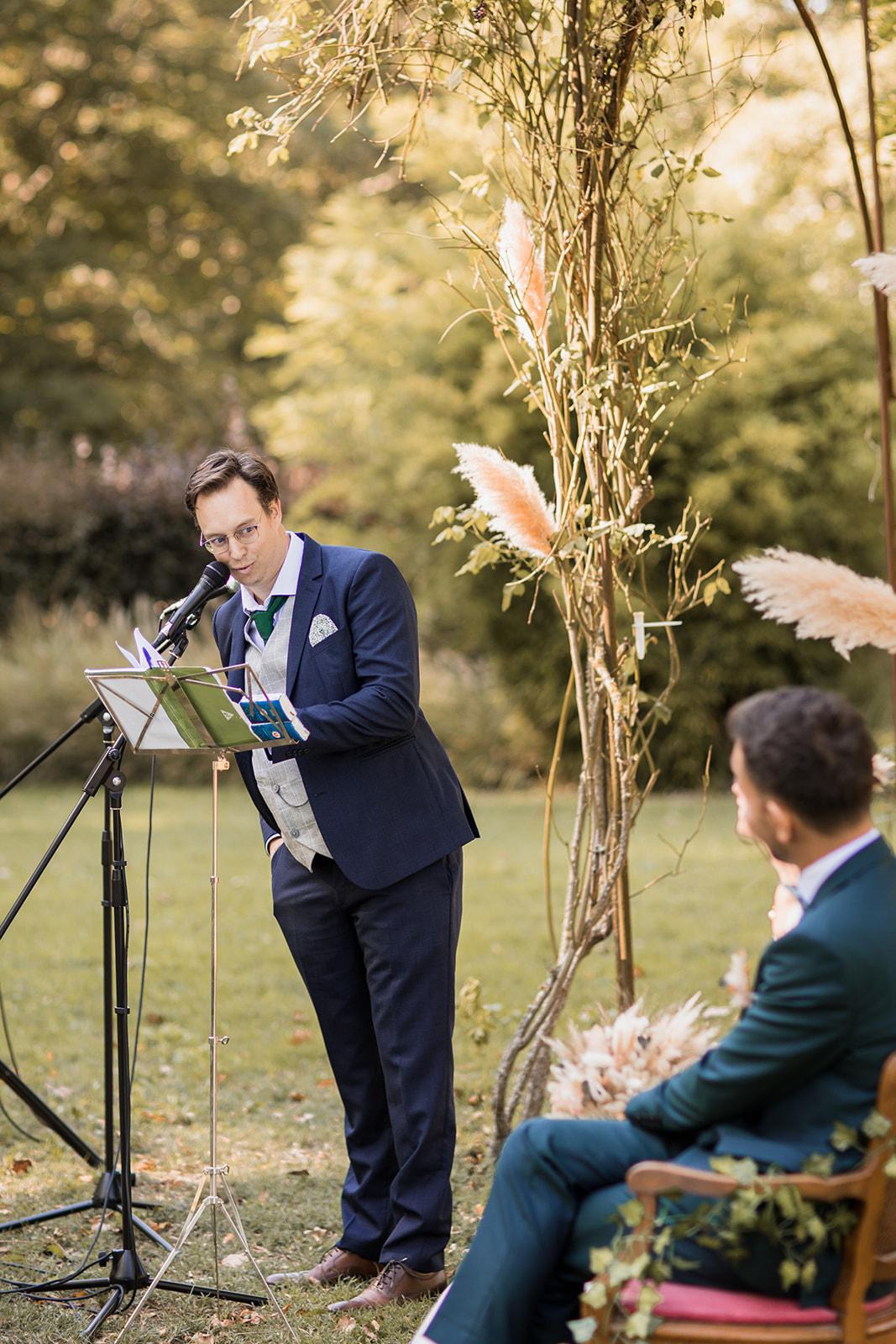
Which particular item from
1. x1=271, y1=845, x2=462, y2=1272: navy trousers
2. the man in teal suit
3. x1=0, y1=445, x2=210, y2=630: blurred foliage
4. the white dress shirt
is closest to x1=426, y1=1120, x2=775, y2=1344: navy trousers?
the man in teal suit

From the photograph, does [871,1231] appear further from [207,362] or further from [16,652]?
[207,362]

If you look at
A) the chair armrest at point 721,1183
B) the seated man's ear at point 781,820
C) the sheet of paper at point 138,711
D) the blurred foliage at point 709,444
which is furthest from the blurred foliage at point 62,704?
the chair armrest at point 721,1183

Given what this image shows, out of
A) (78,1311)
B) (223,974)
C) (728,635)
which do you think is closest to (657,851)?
(728,635)

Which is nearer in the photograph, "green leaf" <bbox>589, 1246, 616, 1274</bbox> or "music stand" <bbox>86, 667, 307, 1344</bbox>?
"green leaf" <bbox>589, 1246, 616, 1274</bbox>

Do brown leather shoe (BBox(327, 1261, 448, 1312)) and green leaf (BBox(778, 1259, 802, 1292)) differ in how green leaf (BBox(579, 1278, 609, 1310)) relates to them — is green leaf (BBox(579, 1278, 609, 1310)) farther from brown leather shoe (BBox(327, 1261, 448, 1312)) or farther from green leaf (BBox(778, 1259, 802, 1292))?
brown leather shoe (BBox(327, 1261, 448, 1312))

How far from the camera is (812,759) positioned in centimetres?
224

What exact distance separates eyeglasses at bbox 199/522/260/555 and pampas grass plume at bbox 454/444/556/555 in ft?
1.90

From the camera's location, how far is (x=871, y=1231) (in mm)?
2139

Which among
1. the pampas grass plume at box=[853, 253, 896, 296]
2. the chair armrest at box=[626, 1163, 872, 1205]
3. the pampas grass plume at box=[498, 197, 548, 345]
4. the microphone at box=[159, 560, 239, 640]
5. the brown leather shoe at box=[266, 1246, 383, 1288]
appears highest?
the pampas grass plume at box=[498, 197, 548, 345]

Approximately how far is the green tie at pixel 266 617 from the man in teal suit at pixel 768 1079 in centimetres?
145

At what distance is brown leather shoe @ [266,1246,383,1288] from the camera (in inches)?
144

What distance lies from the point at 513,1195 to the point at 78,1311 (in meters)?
1.68

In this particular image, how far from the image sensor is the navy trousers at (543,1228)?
2332 millimetres

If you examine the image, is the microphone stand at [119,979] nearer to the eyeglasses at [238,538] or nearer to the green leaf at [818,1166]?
the eyeglasses at [238,538]
